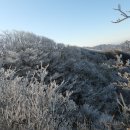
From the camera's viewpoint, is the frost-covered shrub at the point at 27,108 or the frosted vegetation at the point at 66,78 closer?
the frost-covered shrub at the point at 27,108

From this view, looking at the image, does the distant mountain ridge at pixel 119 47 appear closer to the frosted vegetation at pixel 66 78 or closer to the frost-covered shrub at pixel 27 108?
the frosted vegetation at pixel 66 78

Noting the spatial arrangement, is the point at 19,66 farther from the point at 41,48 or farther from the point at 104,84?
the point at 104,84

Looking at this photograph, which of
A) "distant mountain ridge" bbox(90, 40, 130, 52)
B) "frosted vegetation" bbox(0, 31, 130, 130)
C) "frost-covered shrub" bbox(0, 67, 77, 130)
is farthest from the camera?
"frosted vegetation" bbox(0, 31, 130, 130)

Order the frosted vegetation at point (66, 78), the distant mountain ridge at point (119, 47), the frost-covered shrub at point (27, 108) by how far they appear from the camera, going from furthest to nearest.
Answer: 1. the frosted vegetation at point (66, 78)
2. the frost-covered shrub at point (27, 108)
3. the distant mountain ridge at point (119, 47)

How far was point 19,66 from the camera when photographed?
59.5 feet

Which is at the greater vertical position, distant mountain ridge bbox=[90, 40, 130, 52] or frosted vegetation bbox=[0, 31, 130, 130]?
distant mountain ridge bbox=[90, 40, 130, 52]

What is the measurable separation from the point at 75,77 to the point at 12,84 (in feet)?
37.4

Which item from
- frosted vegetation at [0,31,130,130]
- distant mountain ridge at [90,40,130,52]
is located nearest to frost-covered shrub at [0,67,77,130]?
frosted vegetation at [0,31,130,130]

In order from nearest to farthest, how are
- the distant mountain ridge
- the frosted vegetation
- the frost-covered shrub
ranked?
the distant mountain ridge, the frost-covered shrub, the frosted vegetation

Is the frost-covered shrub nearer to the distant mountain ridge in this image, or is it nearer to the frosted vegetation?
the frosted vegetation

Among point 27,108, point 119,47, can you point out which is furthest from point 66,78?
point 27,108

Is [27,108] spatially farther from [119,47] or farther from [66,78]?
[119,47]

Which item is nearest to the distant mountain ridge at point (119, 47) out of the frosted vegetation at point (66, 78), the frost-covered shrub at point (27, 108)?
the frosted vegetation at point (66, 78)

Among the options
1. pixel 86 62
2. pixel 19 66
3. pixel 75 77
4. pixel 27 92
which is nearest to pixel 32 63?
pixel 19 66
